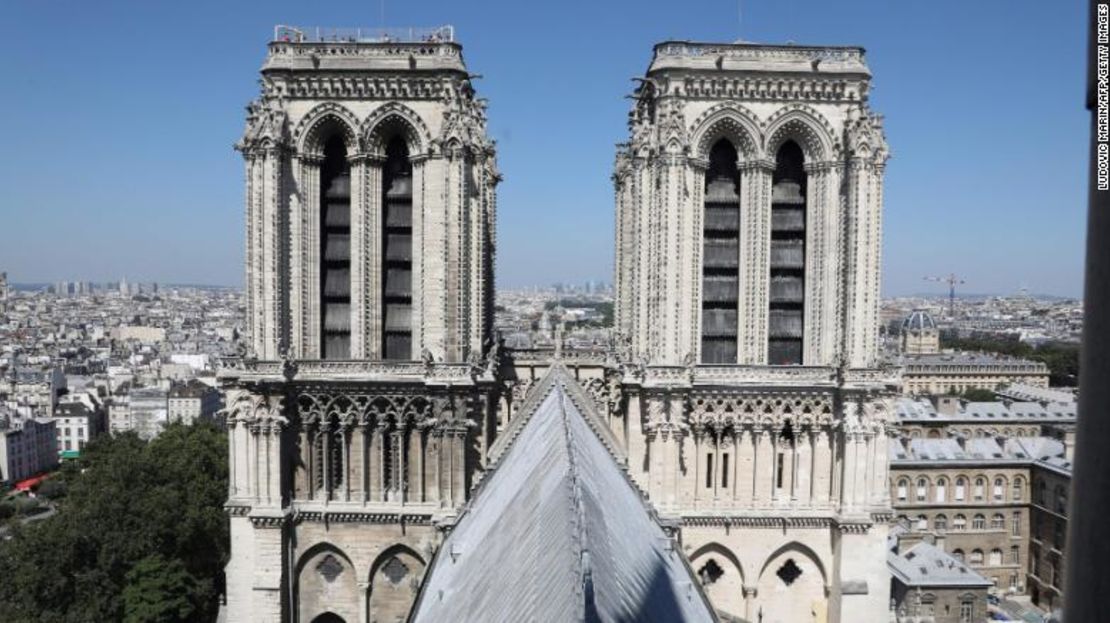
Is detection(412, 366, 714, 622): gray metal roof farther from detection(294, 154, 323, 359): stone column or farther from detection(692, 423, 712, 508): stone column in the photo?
detection(294, 154, 323, 359): stone column

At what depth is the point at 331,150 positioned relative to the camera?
3475cm

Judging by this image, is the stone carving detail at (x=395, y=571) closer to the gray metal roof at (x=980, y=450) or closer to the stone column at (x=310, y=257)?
the stone column at (x=310, y=257)

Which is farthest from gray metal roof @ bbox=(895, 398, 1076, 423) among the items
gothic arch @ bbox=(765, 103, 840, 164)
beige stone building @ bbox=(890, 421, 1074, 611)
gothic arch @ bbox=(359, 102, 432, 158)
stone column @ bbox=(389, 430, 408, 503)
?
gothic arch @ bbox=(359, 102, 432, 158)

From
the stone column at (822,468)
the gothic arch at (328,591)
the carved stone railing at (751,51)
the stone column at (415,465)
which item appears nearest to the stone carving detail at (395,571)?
the gothic arch at (328,591)

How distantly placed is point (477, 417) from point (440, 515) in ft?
12.8

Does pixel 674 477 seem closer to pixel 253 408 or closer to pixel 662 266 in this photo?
pixel 662 266

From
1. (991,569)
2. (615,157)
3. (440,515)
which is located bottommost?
(991,569)

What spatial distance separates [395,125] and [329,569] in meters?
17.6

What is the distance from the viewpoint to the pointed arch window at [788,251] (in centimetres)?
3447

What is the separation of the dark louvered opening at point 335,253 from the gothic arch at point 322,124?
35.8 inches

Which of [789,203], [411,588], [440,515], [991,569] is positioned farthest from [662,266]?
[991,569]

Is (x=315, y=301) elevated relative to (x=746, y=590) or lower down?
elevated

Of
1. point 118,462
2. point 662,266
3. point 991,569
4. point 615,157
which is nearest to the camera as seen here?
point 662,266

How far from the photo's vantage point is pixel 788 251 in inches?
1357
